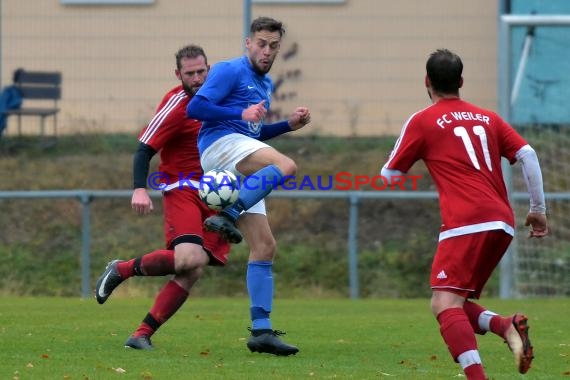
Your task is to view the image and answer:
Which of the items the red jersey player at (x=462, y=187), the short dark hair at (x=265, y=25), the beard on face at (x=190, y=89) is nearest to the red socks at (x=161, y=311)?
the beard on face at (x=190, y=89)

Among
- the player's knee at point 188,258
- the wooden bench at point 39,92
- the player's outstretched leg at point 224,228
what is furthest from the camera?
the wooden bench at point 39,92

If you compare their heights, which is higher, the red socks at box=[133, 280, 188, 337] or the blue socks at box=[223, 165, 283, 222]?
the blue socks at box=[223, 165, 283, 222]

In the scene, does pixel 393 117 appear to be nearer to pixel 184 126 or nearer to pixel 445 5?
pixel 445 5

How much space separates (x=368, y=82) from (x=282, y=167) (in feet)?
28.4

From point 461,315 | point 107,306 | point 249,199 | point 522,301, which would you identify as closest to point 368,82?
point 522,301

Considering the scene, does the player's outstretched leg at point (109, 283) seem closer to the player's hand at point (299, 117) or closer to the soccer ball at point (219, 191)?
the soccer ball at point (219, 191)

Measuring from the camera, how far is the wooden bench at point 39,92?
17172mm

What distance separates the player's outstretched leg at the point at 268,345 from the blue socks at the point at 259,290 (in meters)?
0.08

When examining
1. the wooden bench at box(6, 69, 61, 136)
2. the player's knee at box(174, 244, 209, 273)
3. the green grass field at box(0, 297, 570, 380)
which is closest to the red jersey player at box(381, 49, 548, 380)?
the green grass field at box(0, 297, 570, 380)

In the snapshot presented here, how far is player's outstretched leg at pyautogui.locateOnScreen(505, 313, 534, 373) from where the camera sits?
21.0ft

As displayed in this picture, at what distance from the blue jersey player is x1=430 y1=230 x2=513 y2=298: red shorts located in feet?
5.66

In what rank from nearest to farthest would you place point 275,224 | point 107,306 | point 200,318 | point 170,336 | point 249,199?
1. point 249,199
2. point 170,336
3. point 200,318
4. point 107,306
5. point 275,224

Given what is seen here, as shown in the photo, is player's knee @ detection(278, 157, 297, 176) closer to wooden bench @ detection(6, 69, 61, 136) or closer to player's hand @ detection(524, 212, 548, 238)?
player's hand @ detection(524, 212, 548, 238)

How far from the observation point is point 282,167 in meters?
8.18
